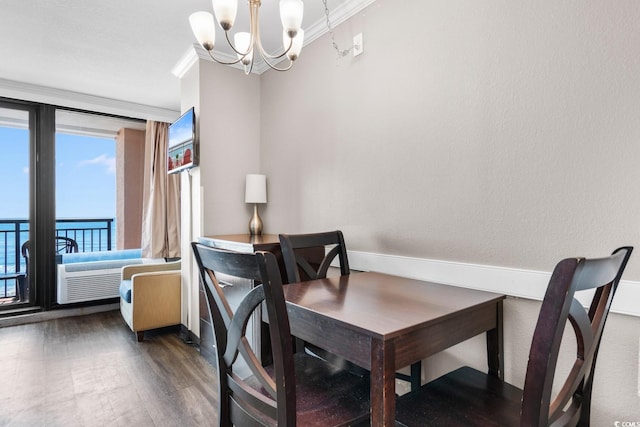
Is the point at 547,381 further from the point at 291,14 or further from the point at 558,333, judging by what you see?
the point at 291,14

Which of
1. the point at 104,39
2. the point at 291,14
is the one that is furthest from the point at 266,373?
the point at 104,39

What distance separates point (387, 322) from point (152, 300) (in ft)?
9.23

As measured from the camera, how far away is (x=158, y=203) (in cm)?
424

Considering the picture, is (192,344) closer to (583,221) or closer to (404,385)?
(404,385)

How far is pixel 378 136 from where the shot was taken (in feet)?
6.60

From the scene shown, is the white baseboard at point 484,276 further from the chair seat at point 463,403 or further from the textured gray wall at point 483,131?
the chair seat at point 463,403

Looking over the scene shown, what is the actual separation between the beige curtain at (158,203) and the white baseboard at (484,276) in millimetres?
3135

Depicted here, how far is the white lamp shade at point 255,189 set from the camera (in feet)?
9.43

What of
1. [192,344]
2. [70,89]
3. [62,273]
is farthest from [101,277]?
[70,89]

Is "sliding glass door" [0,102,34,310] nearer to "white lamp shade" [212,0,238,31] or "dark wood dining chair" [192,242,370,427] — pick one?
"white lamp shade" [212,0,238,31]

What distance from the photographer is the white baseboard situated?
3.79ft

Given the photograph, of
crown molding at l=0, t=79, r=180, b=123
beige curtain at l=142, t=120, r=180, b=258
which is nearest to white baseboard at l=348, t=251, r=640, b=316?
beige curtain at l=142, t=120, r=180, b=258

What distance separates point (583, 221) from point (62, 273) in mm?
4609

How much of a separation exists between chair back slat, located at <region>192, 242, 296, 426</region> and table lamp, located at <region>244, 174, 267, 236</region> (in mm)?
1672
